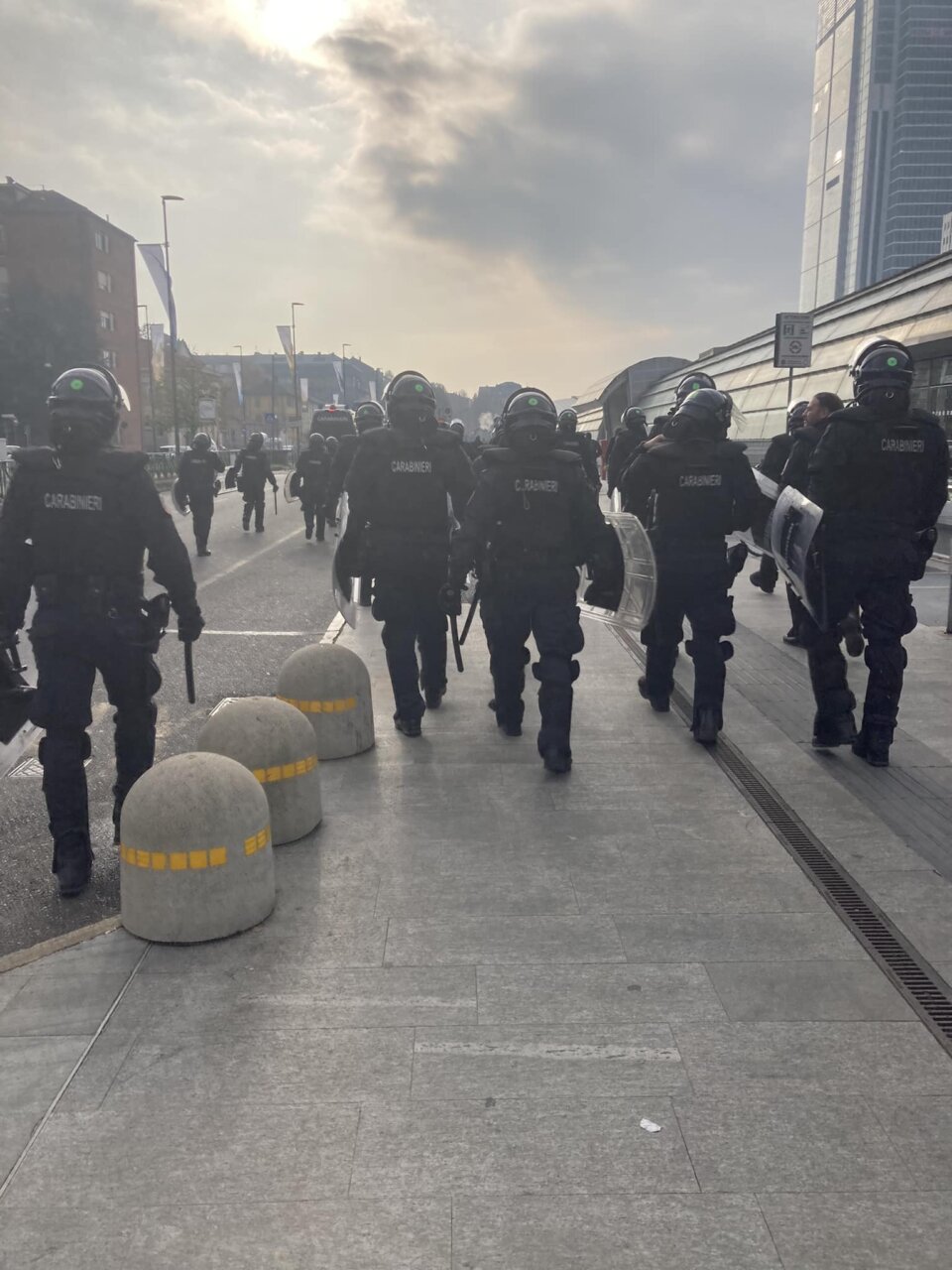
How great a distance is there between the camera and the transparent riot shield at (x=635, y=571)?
19.8ft

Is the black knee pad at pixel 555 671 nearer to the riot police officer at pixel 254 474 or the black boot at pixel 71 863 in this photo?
the black boot at pixel 71 863

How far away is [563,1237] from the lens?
2.26m

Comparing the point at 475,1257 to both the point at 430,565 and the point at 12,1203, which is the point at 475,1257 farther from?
the point at 430,565

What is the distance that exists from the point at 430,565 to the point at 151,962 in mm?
3075

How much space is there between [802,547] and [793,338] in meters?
10.3

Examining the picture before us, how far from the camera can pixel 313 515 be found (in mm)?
19797

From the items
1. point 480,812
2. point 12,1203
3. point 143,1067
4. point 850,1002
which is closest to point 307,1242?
point 12,1203

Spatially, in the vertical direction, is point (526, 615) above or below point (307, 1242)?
above

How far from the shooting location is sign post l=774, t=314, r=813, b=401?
48.6ft

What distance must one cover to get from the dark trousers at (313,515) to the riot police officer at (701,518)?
13.4 m

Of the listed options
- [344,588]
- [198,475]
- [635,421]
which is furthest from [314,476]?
[344,588]

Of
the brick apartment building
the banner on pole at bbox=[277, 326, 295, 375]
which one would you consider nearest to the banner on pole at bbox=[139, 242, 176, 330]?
the brick apartment building

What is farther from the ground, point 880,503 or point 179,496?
point 880,503

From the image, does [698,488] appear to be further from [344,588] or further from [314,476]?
[314,476]
